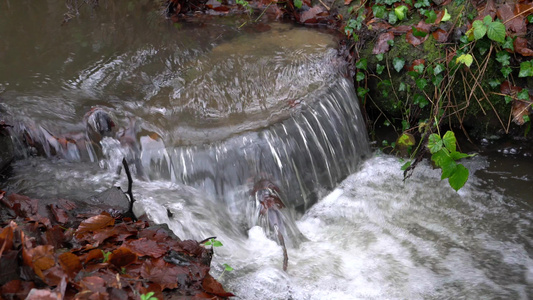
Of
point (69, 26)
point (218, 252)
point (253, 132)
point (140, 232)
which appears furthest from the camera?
point (69, 26)

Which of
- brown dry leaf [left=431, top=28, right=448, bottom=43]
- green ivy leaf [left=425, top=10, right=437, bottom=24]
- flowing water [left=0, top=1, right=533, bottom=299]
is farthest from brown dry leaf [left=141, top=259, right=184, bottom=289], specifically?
green ivy leaf [left=425, top=10, right=437, bottom=24]

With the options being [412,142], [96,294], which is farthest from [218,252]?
[412,142]

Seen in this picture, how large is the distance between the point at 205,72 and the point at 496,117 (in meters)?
2.43

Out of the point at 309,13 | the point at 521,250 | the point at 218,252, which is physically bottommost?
the point at 521,250

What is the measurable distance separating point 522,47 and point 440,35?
61 centimetres

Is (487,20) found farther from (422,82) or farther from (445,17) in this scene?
(422,82)

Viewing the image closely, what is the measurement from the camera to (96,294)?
1605mm

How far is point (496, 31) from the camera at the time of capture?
372 cm

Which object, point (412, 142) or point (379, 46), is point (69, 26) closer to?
point (379, 46)

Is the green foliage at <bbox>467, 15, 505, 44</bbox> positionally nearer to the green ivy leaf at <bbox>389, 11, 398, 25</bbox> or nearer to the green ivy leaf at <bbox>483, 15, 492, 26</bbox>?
the green ivy leaf at <bbox>483, 15, 492, 26</bbox>

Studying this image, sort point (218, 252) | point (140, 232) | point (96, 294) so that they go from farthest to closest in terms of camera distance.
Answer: point (218, 252)
point (140, 232)
point (96, 294)

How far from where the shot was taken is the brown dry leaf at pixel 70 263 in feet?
5.74

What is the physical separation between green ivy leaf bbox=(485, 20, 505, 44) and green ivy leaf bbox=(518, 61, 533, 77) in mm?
275

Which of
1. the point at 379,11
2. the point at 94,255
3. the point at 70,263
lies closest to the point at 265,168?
the point at 94,255
